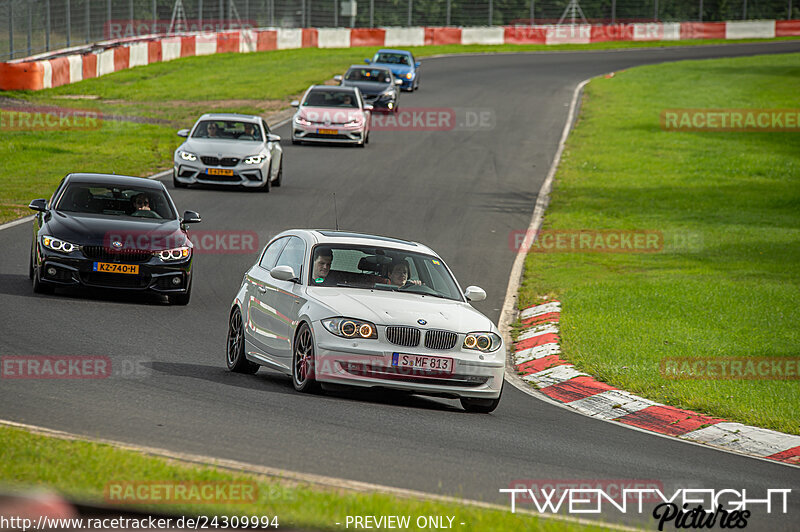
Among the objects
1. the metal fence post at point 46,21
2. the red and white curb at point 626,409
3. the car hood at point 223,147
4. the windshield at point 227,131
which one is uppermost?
the metal fence post at point 46,21

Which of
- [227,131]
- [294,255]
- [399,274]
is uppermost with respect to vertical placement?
[227,131]

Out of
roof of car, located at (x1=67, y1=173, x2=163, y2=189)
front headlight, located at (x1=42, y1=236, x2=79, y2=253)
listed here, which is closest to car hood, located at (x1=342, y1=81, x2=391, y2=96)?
roof of car, located at (x1=67, y1=173, x2=163, y2=189)

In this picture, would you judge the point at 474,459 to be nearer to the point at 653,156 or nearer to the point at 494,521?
the point at 494,521

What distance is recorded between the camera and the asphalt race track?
8156 mm

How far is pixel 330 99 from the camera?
33.4 m

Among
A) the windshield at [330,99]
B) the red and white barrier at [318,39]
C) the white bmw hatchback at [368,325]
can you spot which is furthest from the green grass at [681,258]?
the red and white barrier at [318,39]

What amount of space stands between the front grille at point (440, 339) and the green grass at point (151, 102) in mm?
12942

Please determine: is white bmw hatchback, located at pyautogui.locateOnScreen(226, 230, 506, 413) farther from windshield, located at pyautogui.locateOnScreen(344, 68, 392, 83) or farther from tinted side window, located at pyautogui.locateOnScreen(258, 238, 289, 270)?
windshield, located at pyautogui.locateOnScreen(344, 68, 392, 83)

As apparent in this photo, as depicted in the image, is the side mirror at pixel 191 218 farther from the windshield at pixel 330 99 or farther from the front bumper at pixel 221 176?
the windshield at pixel 330 99

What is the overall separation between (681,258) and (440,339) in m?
11.5

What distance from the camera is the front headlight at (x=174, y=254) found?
1552 cm

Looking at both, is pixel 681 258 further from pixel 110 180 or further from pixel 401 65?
pixel 401 65

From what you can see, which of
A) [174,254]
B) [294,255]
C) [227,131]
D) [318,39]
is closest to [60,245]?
[174,254]

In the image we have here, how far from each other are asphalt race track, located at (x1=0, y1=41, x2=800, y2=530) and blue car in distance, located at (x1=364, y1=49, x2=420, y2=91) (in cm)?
2087
